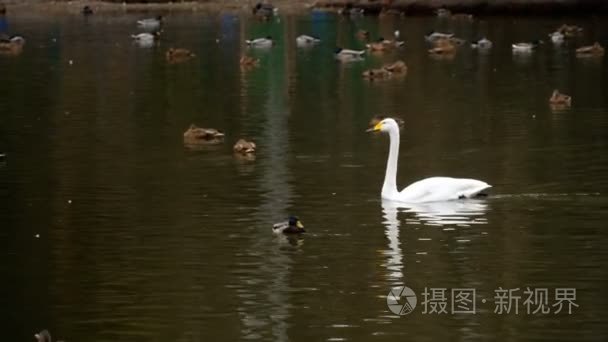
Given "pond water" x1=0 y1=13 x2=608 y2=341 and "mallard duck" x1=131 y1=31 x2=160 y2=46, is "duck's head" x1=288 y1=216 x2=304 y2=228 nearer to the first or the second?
"pond water" x1=0 y1=13 x2=608 y2=341

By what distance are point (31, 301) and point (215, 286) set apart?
1.83 meters

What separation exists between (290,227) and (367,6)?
6534 centimetres

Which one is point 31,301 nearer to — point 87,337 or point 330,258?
point 87,337

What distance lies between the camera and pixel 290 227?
19.8m

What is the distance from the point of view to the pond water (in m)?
15.8

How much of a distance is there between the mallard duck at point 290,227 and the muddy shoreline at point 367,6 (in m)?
55.5

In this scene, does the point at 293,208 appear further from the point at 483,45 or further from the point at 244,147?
the point at 483,45

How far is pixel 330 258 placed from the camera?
1859cm

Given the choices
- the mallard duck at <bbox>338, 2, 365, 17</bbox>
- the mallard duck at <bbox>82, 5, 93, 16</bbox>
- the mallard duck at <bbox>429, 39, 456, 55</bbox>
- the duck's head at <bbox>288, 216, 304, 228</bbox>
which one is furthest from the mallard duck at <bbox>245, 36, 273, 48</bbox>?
the duck's head at <bbox>288, 216, 304, 228</bbox>

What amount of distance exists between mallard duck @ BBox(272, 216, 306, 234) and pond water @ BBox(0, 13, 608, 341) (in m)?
0.14

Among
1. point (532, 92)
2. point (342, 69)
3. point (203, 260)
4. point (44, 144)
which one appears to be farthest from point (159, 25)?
point (203, 260)

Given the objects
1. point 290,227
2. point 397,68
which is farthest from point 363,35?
point 290,227

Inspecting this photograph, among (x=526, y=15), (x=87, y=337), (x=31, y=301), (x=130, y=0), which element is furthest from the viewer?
(x=130, y=0)

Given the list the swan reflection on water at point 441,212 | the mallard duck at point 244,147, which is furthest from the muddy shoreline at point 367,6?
the swan reflection on water at point 441,212
